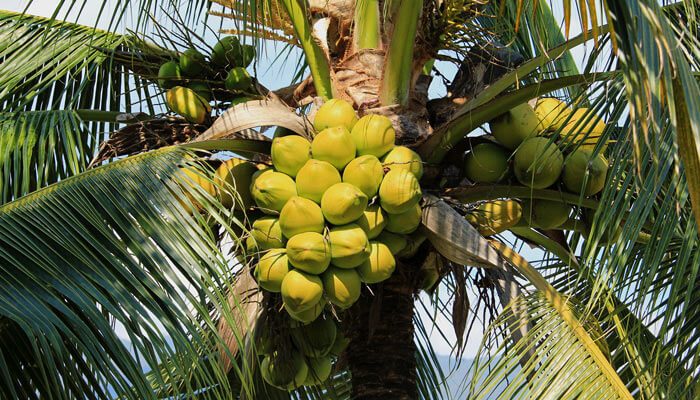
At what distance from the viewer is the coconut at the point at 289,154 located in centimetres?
232

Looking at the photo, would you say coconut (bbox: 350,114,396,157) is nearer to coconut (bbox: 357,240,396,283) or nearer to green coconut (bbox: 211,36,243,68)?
coconut (bbox: 357,240,396,283)

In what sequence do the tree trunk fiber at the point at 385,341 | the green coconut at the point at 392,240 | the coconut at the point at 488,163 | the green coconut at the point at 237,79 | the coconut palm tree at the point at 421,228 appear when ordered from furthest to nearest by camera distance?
1. the green coconut at the point at 237,79
2. the tree trunk fiber at the point at 385,341
3. the coconut at the point at 488,163
4. the green coconut at the point at 392,240
5. the coconut palm tree at the point at 421,228

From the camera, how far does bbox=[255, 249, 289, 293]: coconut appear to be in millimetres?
2205

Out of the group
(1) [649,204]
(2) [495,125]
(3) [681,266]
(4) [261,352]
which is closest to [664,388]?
(3) [681,266]

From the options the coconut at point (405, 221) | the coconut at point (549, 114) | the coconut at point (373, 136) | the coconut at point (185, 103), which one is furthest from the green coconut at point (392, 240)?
the coconut at point (185, 103)

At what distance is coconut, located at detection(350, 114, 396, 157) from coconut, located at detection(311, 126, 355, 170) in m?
0.06

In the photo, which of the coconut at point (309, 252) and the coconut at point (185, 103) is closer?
the coconut at point (309, 252)

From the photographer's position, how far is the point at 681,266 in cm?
199

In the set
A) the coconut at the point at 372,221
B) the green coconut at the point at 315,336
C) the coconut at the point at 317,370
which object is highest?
the coconut at the point at 372,221

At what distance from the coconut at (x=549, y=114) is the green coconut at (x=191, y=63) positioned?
4.05 feet

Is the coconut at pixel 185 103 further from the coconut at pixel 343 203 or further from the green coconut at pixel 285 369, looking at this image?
the green coconut at pixel 285 369

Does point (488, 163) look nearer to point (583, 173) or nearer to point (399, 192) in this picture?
point (583, 173)

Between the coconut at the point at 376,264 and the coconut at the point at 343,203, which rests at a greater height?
the coconut at the point at 343,203

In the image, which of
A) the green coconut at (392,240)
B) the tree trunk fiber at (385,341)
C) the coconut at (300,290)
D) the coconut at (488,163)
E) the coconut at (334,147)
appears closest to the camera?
the coconut at (300,290)
